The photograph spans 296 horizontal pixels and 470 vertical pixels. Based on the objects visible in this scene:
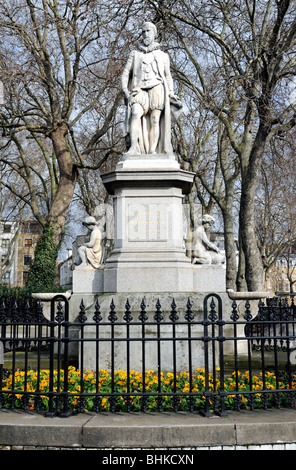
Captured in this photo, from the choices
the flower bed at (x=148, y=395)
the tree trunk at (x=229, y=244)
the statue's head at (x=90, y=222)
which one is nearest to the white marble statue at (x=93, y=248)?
the statue's head at (x=90, y=222)

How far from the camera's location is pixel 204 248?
964cm

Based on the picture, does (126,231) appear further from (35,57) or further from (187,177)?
(35,57)

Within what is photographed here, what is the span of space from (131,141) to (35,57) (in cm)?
1063

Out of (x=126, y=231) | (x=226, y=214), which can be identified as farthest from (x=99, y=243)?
(x=226, y=214)

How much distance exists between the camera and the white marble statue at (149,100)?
9320mm

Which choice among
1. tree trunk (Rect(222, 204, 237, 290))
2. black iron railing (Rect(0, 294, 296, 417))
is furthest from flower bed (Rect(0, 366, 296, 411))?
tree trunk (Rect(222, 204, 237, 290))

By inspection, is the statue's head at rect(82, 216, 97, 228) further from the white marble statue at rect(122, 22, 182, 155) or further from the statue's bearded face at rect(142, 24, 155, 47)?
the statue's bearded face at rect(142, 24, 155, 47)

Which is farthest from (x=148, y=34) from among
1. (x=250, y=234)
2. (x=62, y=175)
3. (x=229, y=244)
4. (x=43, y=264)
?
(x=43, y=264)

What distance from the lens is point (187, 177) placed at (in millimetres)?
8961

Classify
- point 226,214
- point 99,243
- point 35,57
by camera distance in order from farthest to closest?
point 226,214 < point 35,57 < point 99,243

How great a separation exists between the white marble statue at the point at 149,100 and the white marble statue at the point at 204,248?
5.71 ft

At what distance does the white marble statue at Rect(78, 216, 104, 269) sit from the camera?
949cm

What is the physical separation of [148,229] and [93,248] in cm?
153

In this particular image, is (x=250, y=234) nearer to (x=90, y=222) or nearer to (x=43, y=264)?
(x=90, y=222)
